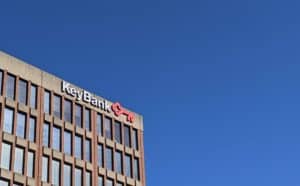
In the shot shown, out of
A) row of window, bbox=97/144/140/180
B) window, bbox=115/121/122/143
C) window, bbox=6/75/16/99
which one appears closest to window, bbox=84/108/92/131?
row of window, bbox=97/144/140/180

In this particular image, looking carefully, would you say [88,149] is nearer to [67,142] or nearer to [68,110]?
[67,142]

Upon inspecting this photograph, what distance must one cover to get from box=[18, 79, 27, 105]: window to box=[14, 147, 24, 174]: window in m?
6.21

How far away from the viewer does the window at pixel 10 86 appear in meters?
85.9

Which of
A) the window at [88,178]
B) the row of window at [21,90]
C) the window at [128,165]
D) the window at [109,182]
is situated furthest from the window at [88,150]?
the row of window at [21,90]

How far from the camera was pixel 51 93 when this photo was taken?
91.6 meters

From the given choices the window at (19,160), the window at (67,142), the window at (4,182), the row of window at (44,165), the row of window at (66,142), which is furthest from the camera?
the window at (67,142)

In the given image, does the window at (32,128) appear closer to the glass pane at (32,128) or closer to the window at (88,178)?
the glass pane at (32,128)

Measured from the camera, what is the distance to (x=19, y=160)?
274ft

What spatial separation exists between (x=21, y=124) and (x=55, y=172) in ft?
23.0

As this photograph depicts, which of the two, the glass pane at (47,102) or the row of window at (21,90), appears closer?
the row of window at (21,90)

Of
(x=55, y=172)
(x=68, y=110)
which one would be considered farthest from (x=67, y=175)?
(x=68, y=110)

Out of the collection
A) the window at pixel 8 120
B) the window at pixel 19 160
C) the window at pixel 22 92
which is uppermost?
the window at pixel 22 92

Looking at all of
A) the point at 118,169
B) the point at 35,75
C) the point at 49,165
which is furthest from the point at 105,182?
the point at 35,75

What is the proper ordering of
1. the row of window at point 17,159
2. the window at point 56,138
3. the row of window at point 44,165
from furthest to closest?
the window at point 56,138 → the row of window at point 44,165 → the row of window at point 17,159
